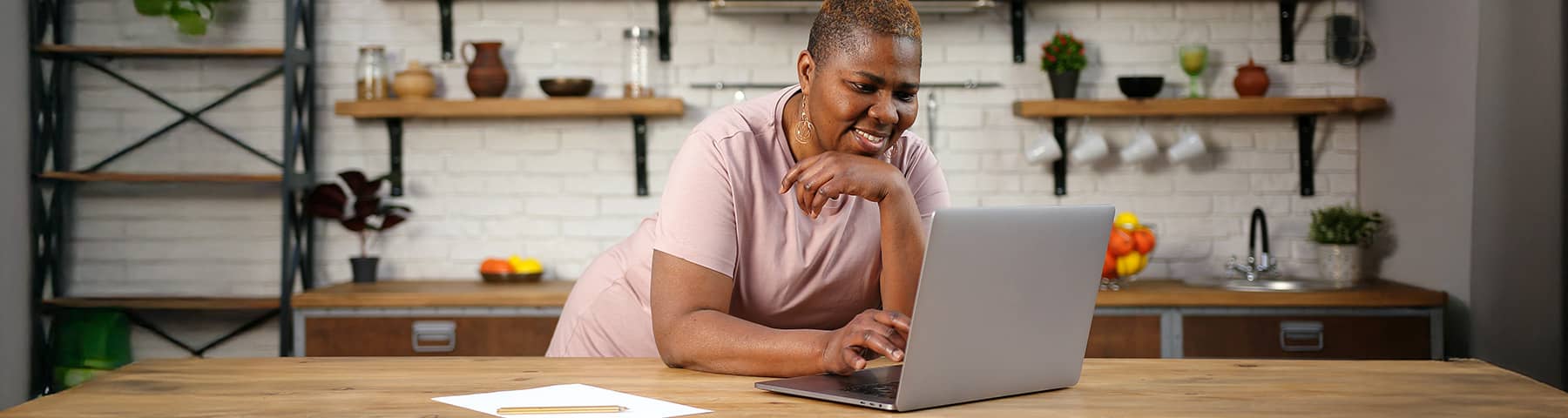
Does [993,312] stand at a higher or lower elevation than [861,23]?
lower

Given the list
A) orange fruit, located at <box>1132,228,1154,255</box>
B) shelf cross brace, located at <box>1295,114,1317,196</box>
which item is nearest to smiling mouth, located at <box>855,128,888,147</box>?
orange fruit, located at <box>1132,228,1154,255</box>

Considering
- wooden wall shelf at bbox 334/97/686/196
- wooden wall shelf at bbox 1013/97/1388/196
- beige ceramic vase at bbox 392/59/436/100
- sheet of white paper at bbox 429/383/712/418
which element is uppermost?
beige ceramic vase at bbox 392/59/436/100

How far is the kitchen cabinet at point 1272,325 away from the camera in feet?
10.9

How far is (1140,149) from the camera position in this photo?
386 cm

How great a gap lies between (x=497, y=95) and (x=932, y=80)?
1.30 meters

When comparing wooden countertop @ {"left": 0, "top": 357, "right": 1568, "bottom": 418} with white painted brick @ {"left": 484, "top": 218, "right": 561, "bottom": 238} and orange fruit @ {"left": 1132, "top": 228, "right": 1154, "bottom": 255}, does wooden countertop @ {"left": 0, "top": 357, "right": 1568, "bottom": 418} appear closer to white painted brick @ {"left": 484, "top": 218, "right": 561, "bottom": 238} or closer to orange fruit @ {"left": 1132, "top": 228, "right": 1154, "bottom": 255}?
orange fruit @ {"left": 1132, "top": 228, "right": 1154, "bottom": 255}

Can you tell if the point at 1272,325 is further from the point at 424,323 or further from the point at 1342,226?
the point at 424,323

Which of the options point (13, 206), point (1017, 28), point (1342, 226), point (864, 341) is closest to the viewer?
point (864, 341)

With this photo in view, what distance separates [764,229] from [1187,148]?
2.37 m

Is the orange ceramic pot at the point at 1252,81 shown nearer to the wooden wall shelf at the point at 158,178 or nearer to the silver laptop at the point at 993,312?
the silver laptop at the point at 993,312

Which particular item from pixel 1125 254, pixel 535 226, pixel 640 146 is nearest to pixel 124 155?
pixel 535 226

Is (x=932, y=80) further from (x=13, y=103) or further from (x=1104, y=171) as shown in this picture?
(x=13, y=103)

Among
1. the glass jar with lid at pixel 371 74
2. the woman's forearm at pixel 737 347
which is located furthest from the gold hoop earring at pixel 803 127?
the glass jar with lid at pixel 371 74

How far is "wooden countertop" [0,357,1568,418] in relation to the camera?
1387 millimetres
